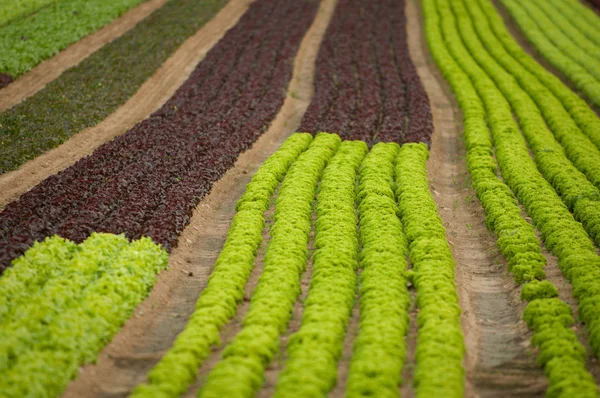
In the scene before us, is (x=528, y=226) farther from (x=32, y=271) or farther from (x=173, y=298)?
(x=32, y=271)

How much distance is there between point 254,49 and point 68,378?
3733 centimetres

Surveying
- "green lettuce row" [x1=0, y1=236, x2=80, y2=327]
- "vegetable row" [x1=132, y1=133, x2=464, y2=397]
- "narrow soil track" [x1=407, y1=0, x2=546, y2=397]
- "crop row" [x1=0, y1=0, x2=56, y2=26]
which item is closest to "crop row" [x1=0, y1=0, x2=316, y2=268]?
"green lettuce row" [x1=0, y1=236, x2=80, y2=327]

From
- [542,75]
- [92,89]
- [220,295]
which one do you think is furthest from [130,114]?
[542,75]

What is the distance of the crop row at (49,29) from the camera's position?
134ft

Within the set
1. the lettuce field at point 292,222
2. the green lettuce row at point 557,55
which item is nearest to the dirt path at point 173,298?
the lettuce field at point 292,222

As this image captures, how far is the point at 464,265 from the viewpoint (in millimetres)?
20953

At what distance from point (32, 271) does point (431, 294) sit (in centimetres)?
1085

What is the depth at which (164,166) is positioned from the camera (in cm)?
2598

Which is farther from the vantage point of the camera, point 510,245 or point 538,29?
point 538,29

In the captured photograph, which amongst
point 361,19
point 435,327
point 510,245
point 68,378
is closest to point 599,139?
point 510,245

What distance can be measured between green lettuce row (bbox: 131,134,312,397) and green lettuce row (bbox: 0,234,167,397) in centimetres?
172

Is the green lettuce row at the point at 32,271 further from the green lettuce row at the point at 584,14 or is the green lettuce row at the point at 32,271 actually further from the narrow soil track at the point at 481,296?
the green lettuce row at the point at 584,14

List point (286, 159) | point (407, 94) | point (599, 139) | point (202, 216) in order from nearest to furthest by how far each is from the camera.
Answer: point (202, 216) → point (286, 159) → point (599, 139) → point (407, 94)

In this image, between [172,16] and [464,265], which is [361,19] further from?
[464,265]
